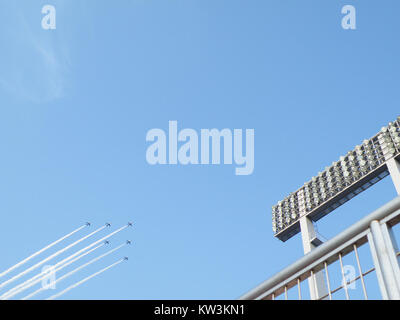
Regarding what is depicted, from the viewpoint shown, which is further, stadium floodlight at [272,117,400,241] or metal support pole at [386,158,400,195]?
stadium floodlight at [272,117,400,241]

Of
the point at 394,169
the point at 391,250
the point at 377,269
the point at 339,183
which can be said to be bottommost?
the point at 377,269

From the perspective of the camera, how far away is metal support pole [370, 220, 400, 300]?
6.50 meters

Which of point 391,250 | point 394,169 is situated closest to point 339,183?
point 394,169

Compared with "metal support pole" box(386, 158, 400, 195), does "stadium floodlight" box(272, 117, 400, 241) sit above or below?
above

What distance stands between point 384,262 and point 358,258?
373 millimetres

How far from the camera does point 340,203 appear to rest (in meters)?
46.7

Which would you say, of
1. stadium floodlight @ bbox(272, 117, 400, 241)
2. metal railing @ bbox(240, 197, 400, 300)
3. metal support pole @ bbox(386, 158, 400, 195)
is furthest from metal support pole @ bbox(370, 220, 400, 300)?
stadium floodlight @ bbox(272, 117, 400, 241)

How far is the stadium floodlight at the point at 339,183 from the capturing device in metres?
43.1

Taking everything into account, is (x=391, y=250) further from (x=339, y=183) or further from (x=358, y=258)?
(x=339, y=183)

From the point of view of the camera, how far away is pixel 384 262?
22.5 feet

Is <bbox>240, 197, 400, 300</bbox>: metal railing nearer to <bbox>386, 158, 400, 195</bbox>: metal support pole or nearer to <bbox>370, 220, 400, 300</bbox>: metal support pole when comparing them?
<bbox>370, 220, 400, 300</bbox>: metal support pole
